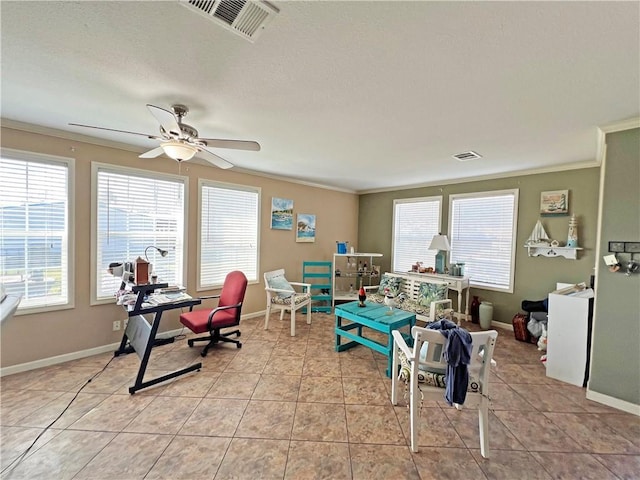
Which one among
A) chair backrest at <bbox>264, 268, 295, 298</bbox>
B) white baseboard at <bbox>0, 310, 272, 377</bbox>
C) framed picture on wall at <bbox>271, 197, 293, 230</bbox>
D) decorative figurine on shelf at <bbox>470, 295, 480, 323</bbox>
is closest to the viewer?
white baseboard at <bbox>0, 310, 272, 377</bbox>

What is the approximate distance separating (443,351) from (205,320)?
102 inches

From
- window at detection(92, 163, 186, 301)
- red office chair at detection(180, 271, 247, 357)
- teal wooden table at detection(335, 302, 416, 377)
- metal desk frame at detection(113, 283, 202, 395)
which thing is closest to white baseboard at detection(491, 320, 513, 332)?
teal wooden table at detection(335, 302, 416, 377)

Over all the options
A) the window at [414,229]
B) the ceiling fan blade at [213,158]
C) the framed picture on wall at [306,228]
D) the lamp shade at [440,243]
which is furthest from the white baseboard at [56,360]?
the window at [414,229]

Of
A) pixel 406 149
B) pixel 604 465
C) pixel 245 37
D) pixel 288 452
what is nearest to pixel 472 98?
pixel 406 149

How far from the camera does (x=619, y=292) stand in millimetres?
2363

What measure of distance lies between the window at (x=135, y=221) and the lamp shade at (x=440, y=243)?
13.2 ft

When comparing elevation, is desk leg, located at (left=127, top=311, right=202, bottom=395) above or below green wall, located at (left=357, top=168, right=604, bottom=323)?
below

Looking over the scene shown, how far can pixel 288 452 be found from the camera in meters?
1.83

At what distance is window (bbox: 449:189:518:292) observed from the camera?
14.2ft

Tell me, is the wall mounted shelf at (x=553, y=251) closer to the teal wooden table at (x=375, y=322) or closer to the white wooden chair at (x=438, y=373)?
the teal wooden table at (x=375, y=322)

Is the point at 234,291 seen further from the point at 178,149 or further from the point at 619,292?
the point at 619,292

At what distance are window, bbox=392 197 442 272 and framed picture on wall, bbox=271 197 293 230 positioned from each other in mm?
2268

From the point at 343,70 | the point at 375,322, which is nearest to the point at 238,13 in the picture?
the point at 343,70

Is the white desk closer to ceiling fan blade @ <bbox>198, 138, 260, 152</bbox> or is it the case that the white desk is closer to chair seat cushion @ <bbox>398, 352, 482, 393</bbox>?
chair seat cushion @ <bbox>398, 352, 482, 393</bbox>
